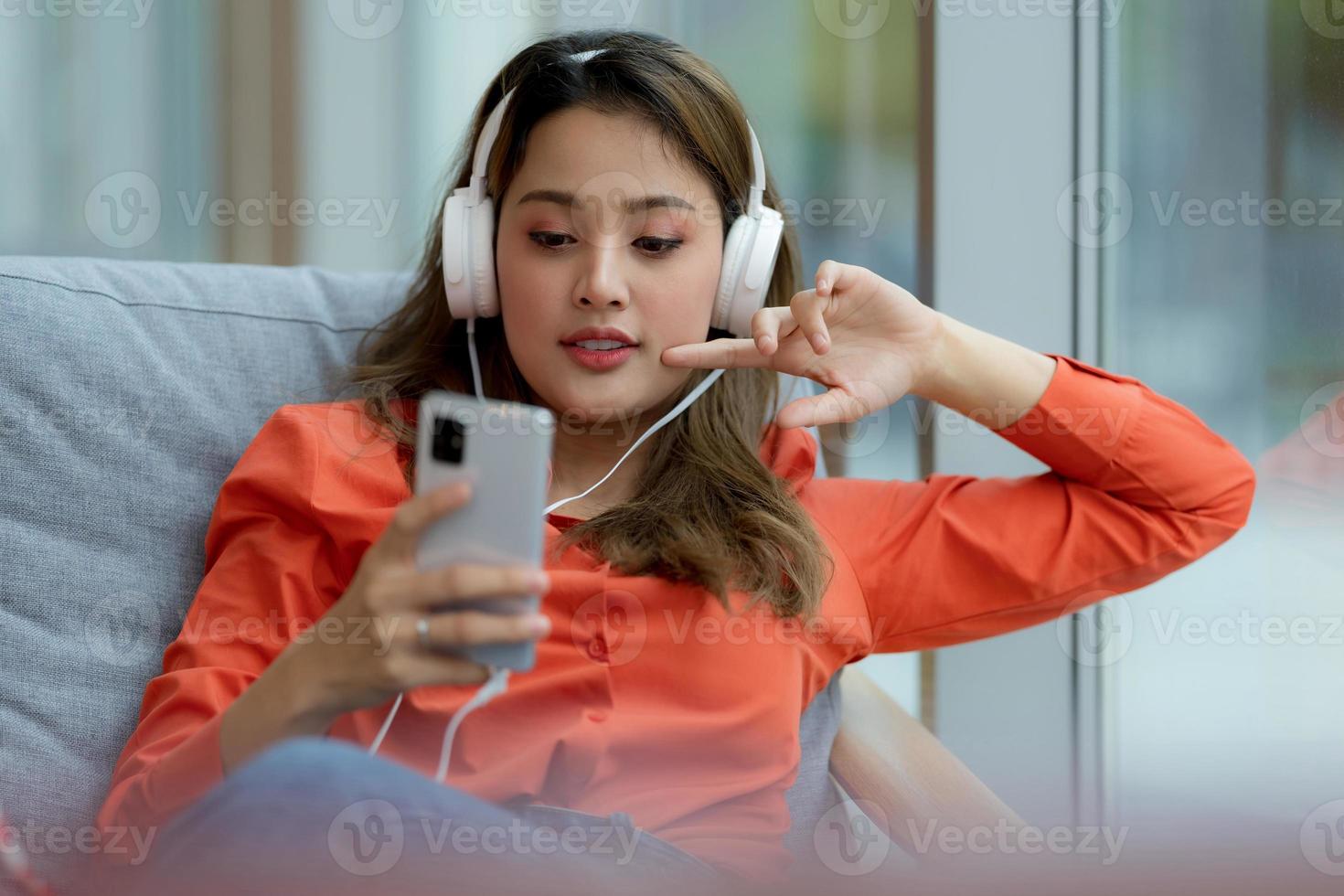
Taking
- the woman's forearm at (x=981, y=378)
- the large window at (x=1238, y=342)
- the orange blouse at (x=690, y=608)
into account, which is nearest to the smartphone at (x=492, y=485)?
the orange blouse at (x=690, y=608)

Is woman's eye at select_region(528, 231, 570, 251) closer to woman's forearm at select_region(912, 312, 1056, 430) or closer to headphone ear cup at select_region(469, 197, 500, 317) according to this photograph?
headphone ear cup at select_region(469, 197, 500, 317)

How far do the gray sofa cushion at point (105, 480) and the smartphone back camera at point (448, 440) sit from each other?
49 cm

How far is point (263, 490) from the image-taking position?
1.02 metres

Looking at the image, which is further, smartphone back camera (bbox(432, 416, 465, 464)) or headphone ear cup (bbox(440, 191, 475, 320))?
headphone ear cup (bbox(440, 191, 475, 320))

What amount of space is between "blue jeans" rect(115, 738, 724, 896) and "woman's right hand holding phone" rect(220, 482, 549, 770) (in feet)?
0.23

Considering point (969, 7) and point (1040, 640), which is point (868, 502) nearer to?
point (1040, 640)

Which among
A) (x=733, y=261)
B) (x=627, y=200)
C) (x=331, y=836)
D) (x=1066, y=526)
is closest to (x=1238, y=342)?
(x=1066, y=526)

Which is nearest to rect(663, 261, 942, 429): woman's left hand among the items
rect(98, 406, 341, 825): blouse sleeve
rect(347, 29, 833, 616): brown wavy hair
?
rect(347, 29, 833, 616): brown wavy hair

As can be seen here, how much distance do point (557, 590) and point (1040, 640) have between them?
796mm

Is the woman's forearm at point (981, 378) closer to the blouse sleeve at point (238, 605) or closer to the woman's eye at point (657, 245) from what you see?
the woman's eye at point (657, 245)

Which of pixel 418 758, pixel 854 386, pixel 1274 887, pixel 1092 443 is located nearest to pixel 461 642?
pixel 418 758

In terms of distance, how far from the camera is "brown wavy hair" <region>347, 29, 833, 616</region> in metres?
1.06

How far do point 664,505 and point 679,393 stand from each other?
0.14 metres

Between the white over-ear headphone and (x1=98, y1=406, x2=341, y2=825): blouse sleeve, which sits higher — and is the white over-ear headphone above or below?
above
